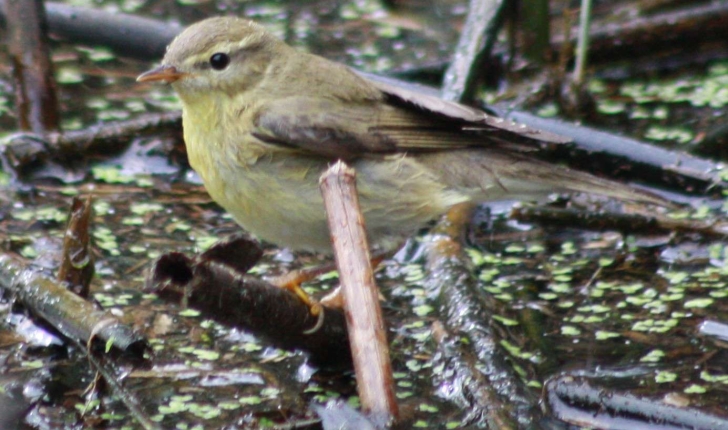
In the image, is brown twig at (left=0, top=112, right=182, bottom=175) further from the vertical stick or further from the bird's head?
the vertical stick

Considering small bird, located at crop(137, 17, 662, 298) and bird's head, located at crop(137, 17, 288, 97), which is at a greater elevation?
bird's head, located at crop(137, 17, 288, 97)

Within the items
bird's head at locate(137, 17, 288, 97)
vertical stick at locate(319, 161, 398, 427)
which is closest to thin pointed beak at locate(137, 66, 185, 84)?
bird's head at locate(137, 17, 288, 97)

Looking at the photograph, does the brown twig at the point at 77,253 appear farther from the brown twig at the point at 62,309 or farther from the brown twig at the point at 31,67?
the brown twig at the point at 31,67

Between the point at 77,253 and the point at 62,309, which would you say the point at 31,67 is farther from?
the point at 62,309

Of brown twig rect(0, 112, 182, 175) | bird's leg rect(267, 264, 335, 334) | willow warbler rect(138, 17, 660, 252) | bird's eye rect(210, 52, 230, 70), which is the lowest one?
bird's leg rect(267, 264, 335, 334)

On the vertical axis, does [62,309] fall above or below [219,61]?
below

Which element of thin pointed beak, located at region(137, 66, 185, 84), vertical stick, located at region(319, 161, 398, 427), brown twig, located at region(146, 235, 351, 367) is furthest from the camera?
thin pointed beak, located at region(137, 66, 185, 84)

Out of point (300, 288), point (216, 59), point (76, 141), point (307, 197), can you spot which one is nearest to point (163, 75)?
point (216, 59)
